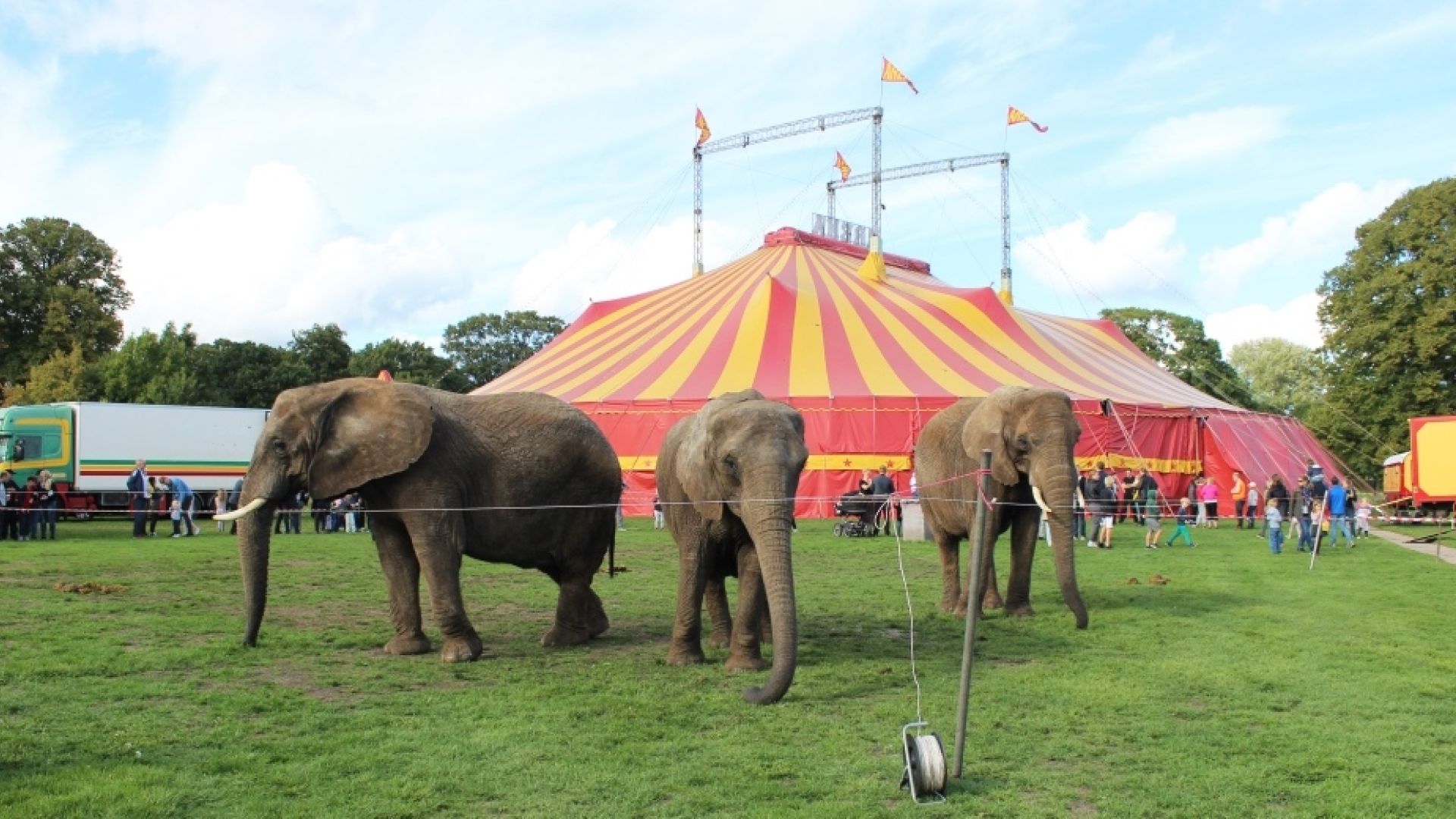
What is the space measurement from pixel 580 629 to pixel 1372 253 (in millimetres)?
38386

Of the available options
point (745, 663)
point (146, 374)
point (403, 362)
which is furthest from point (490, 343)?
point (745, 663)

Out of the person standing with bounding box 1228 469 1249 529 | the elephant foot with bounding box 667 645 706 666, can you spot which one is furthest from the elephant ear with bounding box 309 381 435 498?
the person standing with bounding box 1228 469 1249 529

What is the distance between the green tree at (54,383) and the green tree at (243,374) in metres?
14.4

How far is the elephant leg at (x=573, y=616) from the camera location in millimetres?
9180

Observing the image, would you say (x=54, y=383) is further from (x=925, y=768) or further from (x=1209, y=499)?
(x=925, y=768)

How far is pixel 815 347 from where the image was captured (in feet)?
86.8

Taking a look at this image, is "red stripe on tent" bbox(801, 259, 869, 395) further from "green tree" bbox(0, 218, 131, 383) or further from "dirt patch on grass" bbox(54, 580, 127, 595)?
"green tree" bbox(0, 218, 131, 383)

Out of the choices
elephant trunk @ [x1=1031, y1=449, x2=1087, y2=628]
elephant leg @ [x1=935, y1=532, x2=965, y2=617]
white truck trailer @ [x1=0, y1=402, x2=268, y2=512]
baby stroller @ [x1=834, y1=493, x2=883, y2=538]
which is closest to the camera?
elephant trunk @ [x1=1031, y1=449, x2=1087, y2=628]

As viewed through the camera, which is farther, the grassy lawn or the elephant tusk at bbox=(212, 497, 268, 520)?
the elephant tusk at bbox=(212, 497, 268, 520)

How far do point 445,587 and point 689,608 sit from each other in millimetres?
1800

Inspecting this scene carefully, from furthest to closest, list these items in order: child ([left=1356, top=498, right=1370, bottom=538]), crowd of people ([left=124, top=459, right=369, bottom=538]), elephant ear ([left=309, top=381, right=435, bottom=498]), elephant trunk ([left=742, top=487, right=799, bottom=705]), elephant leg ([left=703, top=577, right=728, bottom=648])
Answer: crowd of people ([left=124, top=459, right=369, bottom=538]) → child ([left=1356, top=498, right=1370, bottom=538]) → elephant leg ([left=703, top=577, right=728, bottom=648]) → elephant ear ([left=309, top=381, right=435, bottom=498]) → elephant trunk ([left=742, top=487, right=799, bottom=705])

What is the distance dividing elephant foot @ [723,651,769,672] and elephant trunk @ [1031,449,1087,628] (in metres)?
3.00

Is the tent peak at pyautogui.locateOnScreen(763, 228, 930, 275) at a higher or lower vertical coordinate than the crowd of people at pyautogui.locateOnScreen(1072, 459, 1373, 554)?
higher

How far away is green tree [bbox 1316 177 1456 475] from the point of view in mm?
36875
